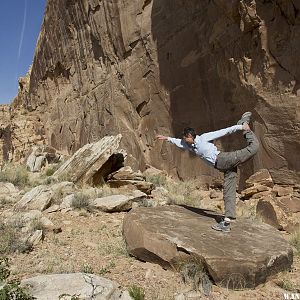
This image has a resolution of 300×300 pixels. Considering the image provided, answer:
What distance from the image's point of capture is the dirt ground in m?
4.19

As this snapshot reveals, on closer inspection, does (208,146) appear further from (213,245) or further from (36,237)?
(36,237)

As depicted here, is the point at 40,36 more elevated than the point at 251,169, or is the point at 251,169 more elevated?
the point at 40,36

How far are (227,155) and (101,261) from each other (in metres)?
2.28

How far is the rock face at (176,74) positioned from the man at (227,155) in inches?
119

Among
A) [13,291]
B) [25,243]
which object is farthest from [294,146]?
[13,291]

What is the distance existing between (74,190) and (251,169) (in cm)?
431

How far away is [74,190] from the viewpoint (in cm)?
909

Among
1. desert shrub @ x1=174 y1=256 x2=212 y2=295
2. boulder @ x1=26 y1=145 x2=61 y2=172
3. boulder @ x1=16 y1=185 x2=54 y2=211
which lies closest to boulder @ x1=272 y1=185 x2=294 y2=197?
desert shrub @ x1=174 y1=256 x2=212 y2=295

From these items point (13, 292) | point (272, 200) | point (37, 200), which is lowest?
point (272, 200)

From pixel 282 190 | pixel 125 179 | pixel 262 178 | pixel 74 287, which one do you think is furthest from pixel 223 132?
pixel 125 179

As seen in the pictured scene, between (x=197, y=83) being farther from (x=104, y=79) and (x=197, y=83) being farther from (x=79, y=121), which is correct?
(x=79, y=121)

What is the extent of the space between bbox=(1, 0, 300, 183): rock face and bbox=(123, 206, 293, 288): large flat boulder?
135 inches

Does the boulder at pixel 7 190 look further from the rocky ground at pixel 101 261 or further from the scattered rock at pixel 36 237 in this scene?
the scattered rock at pixel 36 237

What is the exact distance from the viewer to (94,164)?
414 inches
